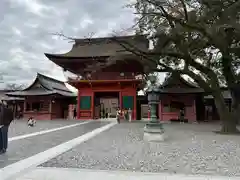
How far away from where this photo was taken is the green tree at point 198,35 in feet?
42.9

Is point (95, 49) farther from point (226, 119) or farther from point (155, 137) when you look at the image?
point (155, 137)

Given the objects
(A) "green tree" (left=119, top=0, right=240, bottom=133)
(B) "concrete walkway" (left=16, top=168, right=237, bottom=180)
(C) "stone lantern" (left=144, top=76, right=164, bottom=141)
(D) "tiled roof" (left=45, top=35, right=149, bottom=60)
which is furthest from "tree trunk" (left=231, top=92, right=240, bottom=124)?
(D) "tiled roof" (left=45, top=35, right=149, bottom=60)

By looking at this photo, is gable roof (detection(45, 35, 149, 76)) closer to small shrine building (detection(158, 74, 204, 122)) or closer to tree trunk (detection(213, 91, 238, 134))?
small shrine building (detection(158, 74, 204, 122))

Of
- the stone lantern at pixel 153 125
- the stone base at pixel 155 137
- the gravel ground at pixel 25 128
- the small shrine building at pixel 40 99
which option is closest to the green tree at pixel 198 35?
the stone lantern at pixel 153 125

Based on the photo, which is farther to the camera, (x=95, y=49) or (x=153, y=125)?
(x=95, y=49)

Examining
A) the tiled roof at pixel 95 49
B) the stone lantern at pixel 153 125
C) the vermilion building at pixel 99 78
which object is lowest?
the stone lantern at pixel 153 125

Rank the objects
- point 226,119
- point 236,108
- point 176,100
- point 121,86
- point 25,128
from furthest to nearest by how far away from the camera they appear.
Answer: point 176,100 < point 121,86 < point 25,128 < point 236,108 < point 226,119

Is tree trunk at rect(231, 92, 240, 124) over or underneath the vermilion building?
underneath

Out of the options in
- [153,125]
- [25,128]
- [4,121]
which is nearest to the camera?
[4,121]

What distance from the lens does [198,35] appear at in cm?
1625

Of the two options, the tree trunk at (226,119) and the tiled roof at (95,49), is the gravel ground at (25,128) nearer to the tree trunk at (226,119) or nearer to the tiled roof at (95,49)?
the tiled roof at (95,49)

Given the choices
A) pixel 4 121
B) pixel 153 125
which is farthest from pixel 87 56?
pixel 4 121

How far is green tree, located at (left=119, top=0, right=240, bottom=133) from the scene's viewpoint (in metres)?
13.1

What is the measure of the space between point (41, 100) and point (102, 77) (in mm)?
7525
